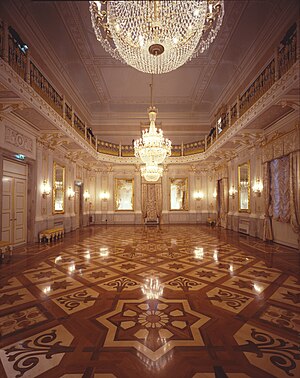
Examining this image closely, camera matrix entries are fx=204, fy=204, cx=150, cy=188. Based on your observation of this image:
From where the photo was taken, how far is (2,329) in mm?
2047

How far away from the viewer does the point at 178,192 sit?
1300 centimetres

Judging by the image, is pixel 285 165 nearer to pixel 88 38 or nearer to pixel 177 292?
pixel 177 292

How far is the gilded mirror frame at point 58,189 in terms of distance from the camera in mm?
7852

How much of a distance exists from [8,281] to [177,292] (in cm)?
272

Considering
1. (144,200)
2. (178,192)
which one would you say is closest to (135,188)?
(144,200)

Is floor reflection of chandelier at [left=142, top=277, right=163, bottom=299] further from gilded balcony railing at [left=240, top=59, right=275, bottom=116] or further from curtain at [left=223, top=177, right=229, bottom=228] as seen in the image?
curtain at [left=223, top=177, right=229, bottom=228]

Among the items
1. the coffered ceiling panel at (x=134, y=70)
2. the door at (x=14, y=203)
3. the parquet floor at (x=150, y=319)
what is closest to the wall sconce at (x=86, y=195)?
the coffered ceiling panel at (x=134, y=70)

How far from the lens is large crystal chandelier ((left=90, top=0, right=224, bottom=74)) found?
2896 mm

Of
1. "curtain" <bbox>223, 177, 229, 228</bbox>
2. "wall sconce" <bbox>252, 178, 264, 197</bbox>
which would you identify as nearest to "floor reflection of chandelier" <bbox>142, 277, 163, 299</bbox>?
"wall sconce" <bbox>252, 178, 264, 197</bbox>

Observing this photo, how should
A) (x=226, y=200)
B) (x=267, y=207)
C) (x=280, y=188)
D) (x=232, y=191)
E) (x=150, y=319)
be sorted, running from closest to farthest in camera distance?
(x=150, y=319), (x=280, y=188), (x=267, y=207), (x=232, y=191), (x=226, y=200)

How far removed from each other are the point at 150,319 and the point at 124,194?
1088 cm

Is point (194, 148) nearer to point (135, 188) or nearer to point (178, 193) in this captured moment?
point (178, 193)

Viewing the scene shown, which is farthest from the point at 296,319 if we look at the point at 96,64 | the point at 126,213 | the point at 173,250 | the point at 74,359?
the point at 126,213

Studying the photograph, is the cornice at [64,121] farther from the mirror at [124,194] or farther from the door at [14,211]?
the mirror at [124,194]
